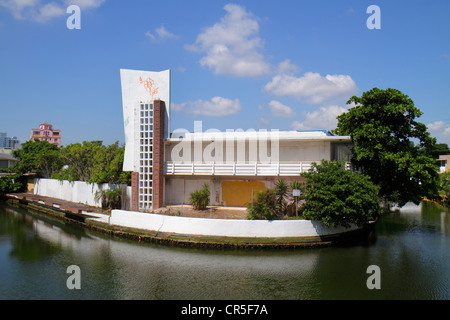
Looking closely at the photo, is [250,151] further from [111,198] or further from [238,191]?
[111,198]

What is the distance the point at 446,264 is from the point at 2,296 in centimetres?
1946

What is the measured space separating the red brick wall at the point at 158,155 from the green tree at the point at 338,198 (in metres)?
10.1

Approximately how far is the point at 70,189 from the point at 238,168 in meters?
17.8

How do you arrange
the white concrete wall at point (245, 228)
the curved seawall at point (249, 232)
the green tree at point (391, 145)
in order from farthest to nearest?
the green tree at point (391, 145)
the white concrete wall at point (245, 228)
the curved seawall at point (249, 232)

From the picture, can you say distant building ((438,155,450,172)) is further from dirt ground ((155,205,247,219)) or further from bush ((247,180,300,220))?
dirt ground ((155,205,247,219))

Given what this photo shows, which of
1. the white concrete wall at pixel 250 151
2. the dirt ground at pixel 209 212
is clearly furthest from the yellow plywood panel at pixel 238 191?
the white concrete wall at pixel 250 151

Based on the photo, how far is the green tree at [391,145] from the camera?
21391 millimetres

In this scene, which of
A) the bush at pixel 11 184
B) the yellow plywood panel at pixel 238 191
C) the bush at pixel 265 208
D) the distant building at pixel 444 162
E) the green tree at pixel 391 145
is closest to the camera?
the bush at pixel 265 208

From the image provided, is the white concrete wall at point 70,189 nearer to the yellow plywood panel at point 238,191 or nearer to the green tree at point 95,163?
the green tree at point 95,163

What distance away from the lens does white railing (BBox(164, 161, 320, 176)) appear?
22.3 m

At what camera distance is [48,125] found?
12669cm

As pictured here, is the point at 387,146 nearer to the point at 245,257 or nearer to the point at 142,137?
the point at 245,257

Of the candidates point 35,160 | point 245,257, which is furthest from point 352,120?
point 35,160

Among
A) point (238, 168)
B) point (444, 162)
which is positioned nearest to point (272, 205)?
point (238, 168)
